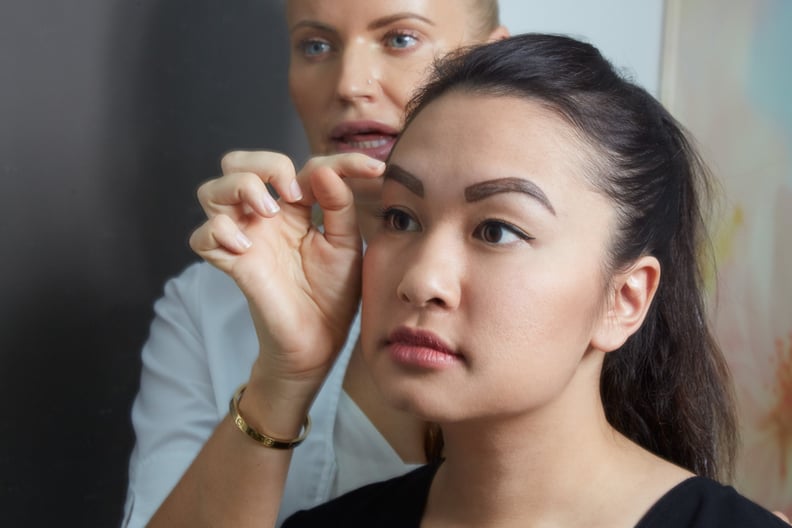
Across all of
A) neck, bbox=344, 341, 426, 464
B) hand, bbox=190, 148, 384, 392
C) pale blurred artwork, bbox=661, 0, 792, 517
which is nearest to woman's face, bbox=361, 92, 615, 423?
hand, bbox=190, 148, 384, 392

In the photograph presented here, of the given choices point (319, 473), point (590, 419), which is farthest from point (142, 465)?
point (590, 419)

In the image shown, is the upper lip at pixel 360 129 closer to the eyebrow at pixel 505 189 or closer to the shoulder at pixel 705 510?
the eyebrow at pixel 505 189

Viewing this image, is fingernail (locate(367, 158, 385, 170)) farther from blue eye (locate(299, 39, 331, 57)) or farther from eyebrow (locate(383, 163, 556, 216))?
blue eye (locate(299, 39, 331, 57))

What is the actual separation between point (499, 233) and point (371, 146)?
17.7 inches

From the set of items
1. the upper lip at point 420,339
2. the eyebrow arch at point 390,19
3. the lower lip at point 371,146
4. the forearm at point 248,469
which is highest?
the eyebrow arch at point 390,19

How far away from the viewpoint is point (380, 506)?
1033 millimetres

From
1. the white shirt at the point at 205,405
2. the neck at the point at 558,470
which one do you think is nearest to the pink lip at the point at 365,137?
the white shirt at the point at 205,405

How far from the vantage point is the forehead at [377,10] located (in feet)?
4.06

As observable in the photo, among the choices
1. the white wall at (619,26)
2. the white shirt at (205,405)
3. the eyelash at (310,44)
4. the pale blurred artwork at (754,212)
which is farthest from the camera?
the white wall at (619,26)

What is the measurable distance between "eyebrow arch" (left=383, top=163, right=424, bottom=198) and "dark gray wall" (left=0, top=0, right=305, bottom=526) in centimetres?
63

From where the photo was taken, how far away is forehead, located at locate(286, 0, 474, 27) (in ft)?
4.06

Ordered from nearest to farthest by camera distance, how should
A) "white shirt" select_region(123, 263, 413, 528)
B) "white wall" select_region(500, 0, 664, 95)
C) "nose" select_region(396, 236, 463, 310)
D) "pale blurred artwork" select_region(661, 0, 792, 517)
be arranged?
"nose" select_region(396, 236, 463, 310), "white shirt" select_region(123, 263, 413, 528), "pale blurred artwork" select_region(661, 0, 792, 517), "white wall" select_region(500, 0, 664, 95)

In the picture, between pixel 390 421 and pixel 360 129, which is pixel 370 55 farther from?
pixel 390 421

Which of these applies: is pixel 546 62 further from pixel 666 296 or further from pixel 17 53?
pixel 17 53
